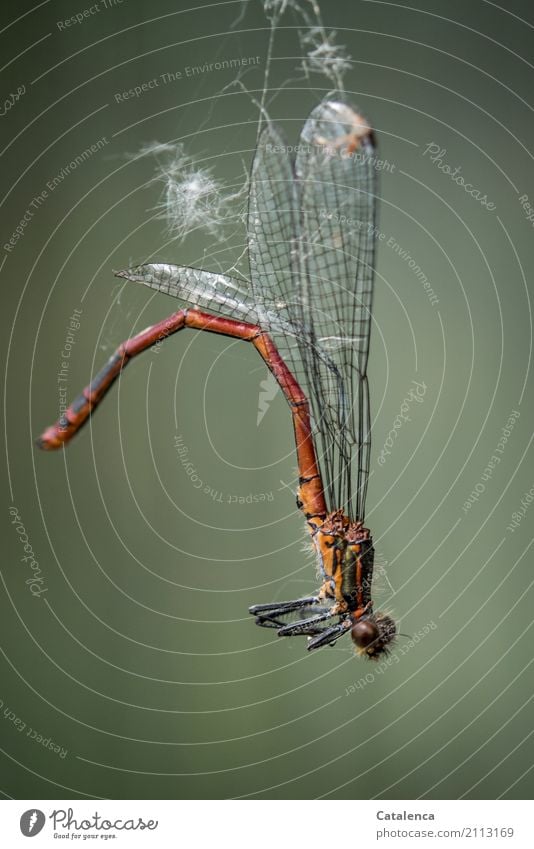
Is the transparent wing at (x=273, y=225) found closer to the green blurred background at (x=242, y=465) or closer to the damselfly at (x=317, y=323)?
the damselfly at (x=317, y=323)

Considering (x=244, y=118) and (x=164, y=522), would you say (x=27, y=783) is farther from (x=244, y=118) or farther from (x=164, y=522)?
(x=244, y=118)

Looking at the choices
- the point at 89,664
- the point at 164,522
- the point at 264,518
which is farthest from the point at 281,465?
the point at 89,664
